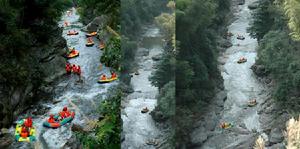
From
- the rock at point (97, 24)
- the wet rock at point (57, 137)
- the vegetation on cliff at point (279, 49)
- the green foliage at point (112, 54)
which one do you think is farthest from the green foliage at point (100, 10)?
the vegetation on cliff at point (279, 49)

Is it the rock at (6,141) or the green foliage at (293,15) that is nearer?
the green foliage at (293,15)

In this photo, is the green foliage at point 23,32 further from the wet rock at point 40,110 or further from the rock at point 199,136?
the rock at point 199,136

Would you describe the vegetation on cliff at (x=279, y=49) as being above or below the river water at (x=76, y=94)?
above

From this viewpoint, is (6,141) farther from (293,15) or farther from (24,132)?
(293,15)

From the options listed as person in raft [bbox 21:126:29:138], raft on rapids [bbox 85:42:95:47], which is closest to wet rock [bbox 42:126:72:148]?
person in raft [bbox 21:126:29:138]

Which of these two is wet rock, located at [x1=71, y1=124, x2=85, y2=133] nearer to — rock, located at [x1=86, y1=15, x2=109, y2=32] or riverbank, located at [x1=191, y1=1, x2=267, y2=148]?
rock, located at [x1=86, y1=15, x2=109, y2=32]

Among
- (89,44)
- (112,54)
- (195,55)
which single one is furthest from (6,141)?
(195,55)
